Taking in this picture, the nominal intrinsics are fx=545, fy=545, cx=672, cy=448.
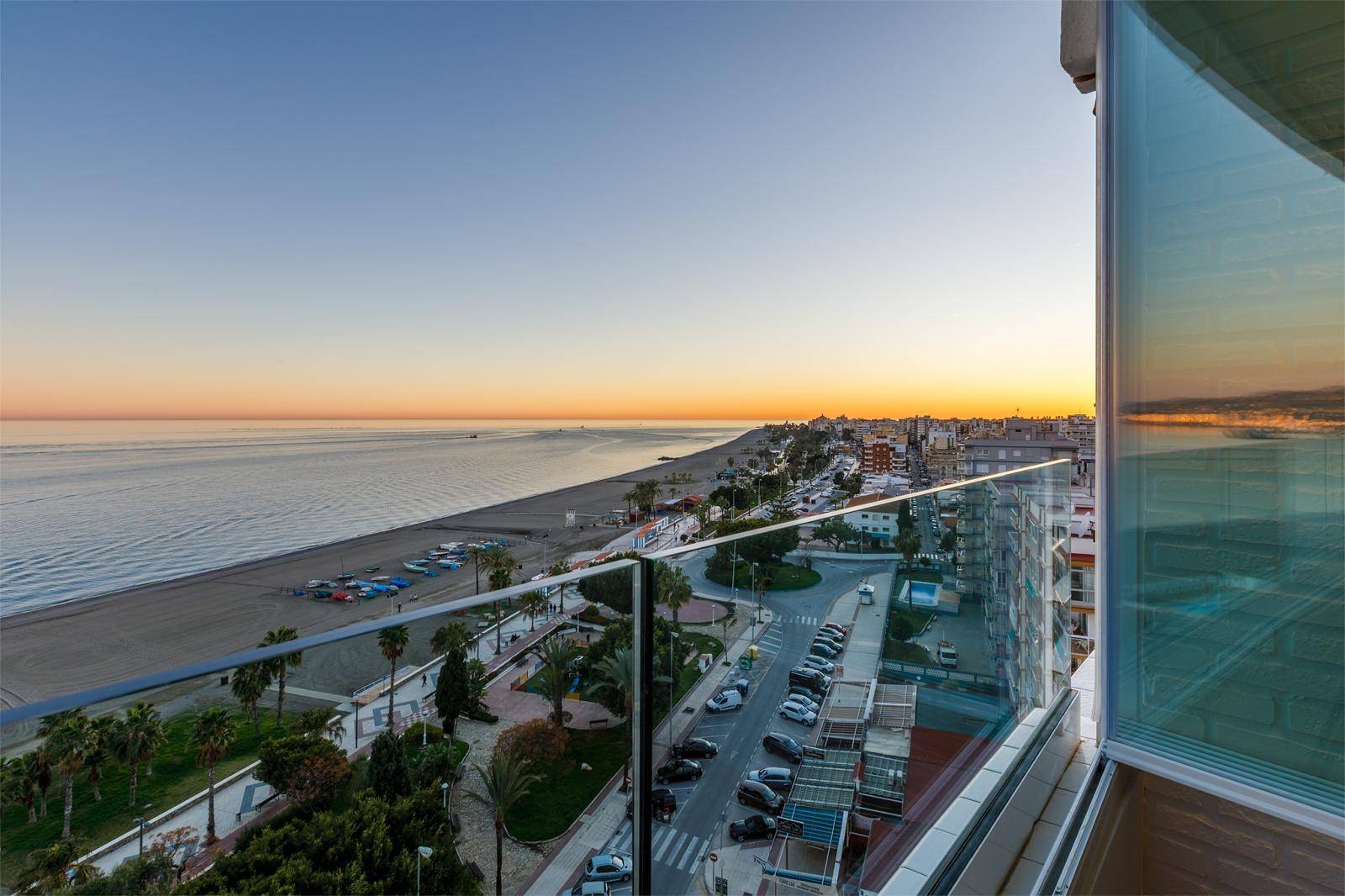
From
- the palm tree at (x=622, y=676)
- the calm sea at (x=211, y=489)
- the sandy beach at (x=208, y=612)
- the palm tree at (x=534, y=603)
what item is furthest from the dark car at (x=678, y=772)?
the calm sea at (x=211, y=489)

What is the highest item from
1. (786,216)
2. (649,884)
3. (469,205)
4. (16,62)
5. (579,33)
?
(16,62)

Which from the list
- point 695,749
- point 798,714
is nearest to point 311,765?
point 695,749

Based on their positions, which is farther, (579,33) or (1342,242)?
(579,33)

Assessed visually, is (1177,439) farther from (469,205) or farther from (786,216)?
(469,205)

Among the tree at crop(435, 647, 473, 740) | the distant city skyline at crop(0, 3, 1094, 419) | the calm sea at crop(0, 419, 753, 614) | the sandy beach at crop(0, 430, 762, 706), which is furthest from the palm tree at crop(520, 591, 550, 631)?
the calm sea at crop(0, 419, 753, 614)

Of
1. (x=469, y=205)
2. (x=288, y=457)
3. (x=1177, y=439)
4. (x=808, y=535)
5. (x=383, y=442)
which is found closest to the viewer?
(x=808, y=535)

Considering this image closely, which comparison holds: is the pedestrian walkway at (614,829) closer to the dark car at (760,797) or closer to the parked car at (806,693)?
the dark car at (760,797)

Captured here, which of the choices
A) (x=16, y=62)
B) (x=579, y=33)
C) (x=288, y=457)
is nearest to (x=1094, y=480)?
(x=579, y=33)

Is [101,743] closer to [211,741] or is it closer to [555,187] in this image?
[211,741]
